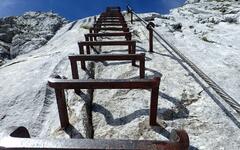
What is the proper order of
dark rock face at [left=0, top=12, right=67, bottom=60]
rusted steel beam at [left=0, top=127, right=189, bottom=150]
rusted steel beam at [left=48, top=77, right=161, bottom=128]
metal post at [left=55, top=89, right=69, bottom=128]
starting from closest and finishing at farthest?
rusted steel beam at [left=0, top=127, right=189, bottom=150], rusted steel beam at [left=48, top=77, right=161, bottom=128], metal post at [left=55, top=89, right=69, bottom=128], dark rock face at [left=0, top=12, right=67, bottom=60]

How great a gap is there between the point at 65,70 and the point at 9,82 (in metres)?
1.03

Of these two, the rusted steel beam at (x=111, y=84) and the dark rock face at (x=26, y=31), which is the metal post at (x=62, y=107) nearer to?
the rusted steel beam at (x=111, y=84)

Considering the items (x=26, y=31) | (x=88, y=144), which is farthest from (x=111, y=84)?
(x=26, y=31)

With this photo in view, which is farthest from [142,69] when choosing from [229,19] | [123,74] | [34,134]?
[229,19]

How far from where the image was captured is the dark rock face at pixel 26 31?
1267 centimetres

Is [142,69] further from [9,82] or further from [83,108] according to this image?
[9,82]

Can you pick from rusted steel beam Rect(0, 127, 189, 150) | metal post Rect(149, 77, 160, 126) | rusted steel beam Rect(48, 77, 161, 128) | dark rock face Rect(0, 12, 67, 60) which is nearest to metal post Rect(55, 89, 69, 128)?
rusted steel beam Rect(48, 77, 161, 128)

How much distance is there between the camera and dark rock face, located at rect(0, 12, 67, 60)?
1267 cm

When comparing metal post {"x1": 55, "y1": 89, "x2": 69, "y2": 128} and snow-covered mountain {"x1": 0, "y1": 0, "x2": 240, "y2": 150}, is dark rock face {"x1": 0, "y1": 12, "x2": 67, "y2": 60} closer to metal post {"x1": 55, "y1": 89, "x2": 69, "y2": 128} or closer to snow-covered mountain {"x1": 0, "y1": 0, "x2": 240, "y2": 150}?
snow-covered mountain {"x1": 0, "y1": 0, "x2": 240, "y2": 150}

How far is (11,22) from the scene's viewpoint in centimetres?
2002

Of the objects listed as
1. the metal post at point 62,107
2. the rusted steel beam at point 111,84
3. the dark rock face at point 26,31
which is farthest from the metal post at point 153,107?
the dark rock face at point 26,31

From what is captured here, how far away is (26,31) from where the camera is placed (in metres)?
17.7

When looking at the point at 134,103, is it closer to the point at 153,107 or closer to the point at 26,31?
the point at 153,107

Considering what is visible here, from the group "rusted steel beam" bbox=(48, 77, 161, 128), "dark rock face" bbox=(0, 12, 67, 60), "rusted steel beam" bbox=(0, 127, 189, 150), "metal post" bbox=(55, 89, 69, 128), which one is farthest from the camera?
"dark rock face" bbox=(0, 12, 67, 60)
